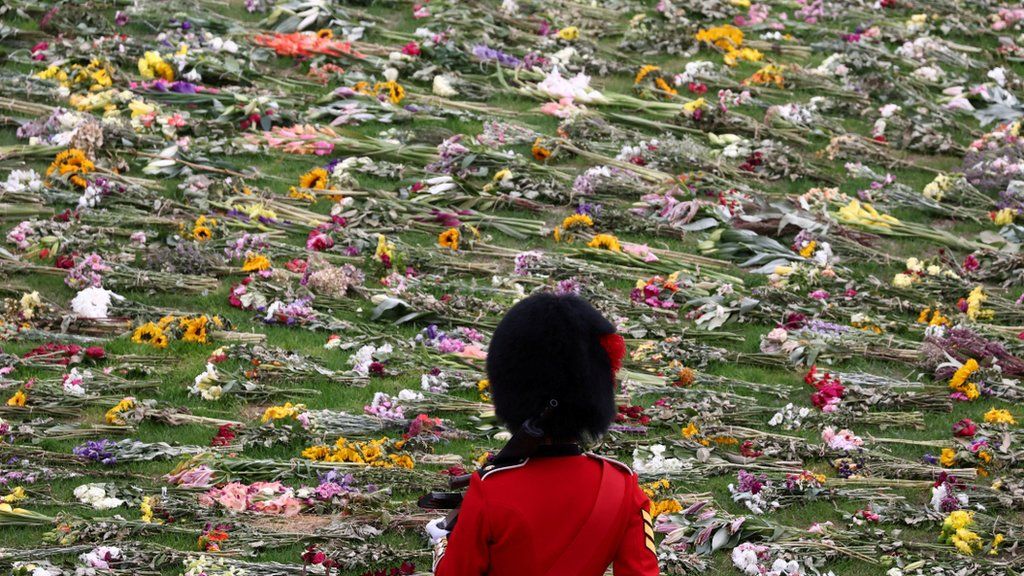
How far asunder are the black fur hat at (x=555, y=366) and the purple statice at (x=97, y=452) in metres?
3.52

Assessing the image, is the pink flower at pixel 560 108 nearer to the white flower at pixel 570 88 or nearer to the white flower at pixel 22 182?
the white flower at pixel 570 88

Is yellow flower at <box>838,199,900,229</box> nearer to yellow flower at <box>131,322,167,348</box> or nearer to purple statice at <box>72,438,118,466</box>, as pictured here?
yellow flower at <box>131,322,167,348</box>

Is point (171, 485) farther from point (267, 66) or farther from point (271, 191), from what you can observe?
point (267, 66)

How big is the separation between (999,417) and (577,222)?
396 centimetres

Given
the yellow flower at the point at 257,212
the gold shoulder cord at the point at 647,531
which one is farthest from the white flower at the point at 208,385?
the gold shoulder cord at the point at 647,531

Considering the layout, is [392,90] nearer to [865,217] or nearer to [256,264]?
A: [256,264]

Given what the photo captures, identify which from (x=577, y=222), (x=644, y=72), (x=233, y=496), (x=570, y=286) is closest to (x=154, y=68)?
(x=577, y=222)

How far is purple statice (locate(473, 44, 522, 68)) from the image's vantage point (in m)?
13.4

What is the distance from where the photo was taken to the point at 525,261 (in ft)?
32.2

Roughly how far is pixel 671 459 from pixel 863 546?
1248mm

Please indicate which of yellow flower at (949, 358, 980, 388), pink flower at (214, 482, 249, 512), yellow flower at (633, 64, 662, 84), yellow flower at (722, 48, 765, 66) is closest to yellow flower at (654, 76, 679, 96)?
yellow flower at (633, 64, 662, 84)

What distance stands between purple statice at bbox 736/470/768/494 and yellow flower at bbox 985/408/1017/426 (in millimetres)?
1672

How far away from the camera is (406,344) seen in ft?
28.5

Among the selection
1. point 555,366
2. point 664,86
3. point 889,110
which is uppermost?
point 555,366
